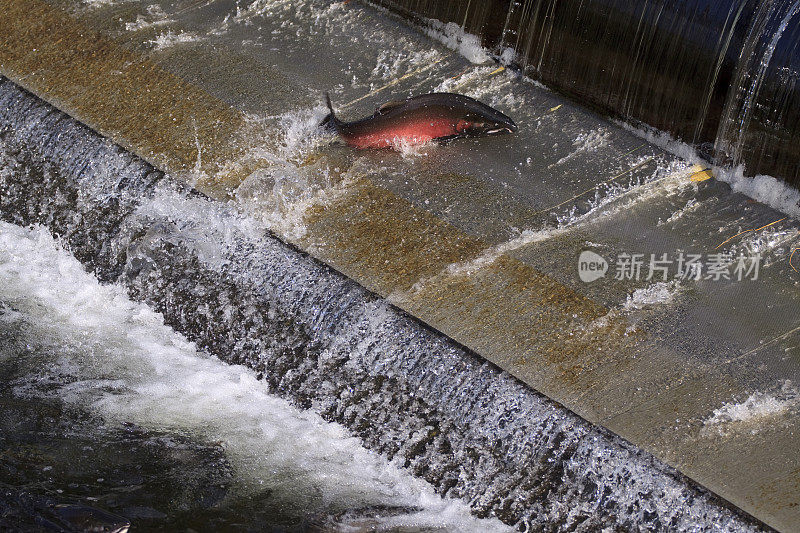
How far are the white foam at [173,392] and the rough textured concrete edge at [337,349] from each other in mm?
65

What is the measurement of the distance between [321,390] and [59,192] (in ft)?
6.66

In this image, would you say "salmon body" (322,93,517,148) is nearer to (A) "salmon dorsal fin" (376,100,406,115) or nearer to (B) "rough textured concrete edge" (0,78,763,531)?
(A) "salmon dorsal fin" (376,100,406,115)

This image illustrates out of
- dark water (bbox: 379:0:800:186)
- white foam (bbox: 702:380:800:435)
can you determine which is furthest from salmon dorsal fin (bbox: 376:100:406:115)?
white foam (bbox: 702:380:800:435)

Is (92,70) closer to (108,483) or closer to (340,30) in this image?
(340,30)

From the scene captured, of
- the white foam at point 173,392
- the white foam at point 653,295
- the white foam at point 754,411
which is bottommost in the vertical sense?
the white foam at point 173,392

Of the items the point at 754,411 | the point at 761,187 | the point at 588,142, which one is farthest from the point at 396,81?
the point at 754,411

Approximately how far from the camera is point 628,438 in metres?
3.21

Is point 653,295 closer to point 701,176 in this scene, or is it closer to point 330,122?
point 701,176

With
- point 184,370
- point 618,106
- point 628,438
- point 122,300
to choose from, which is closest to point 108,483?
point 184,370

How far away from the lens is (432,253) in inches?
159

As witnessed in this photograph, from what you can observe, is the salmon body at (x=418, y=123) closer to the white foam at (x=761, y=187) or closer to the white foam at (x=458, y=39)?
the white foam at (x=458, y=39)

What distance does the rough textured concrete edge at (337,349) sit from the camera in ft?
10.4

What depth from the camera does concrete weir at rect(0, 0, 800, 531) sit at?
3260mm

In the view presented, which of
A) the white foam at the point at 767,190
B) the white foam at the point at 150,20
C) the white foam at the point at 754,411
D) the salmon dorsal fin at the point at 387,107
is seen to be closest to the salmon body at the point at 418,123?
the salmon dorsal fin at the point at 387,107
